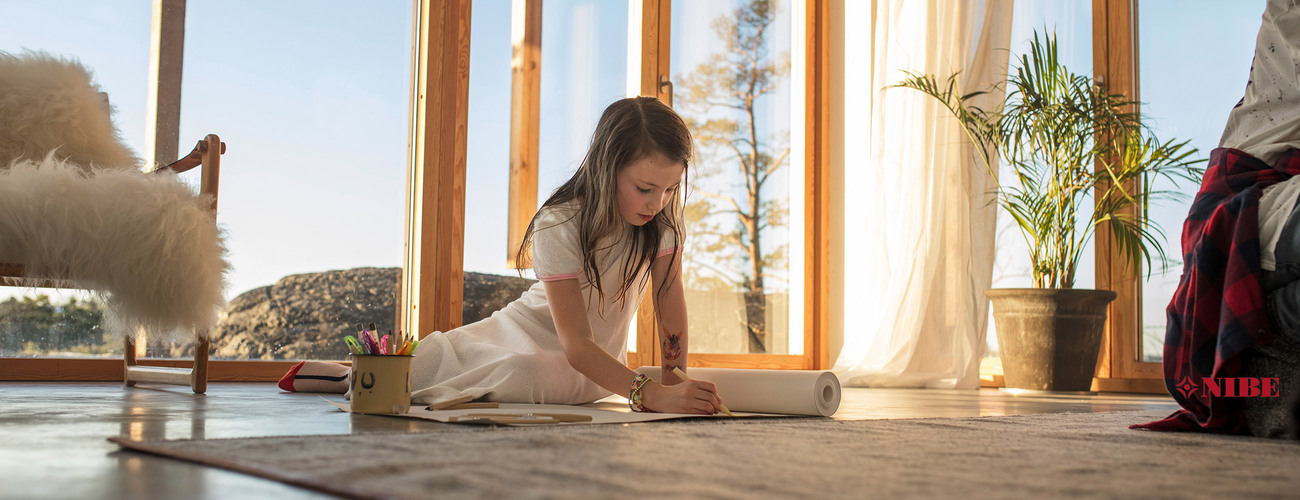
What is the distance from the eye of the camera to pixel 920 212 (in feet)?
11.8

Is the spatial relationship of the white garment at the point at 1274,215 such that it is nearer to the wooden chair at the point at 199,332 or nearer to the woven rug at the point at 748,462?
the woven rug at the point at 748,462

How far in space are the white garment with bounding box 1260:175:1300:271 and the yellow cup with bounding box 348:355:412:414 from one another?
1.24 meters

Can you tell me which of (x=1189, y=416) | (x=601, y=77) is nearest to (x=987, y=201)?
(x=601, y=77)

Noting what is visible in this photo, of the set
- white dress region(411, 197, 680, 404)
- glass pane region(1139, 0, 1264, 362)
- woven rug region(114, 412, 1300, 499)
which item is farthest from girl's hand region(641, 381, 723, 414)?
glass pane region(1139, 0, 1264, 362)

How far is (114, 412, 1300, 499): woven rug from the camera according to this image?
75cm

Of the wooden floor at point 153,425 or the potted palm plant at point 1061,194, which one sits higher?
the potted palm plant at point 1061,194

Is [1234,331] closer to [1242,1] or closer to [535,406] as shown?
[535,406]

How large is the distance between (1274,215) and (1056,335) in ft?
6.19

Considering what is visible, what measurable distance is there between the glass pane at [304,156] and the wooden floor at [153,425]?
646mm

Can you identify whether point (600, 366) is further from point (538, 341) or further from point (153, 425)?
point (153, 425)

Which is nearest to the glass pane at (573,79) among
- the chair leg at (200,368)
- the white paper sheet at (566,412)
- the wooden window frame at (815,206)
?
the wooden window frame at (815,206)

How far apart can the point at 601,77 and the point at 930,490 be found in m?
2.90

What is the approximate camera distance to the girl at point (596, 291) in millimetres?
1645

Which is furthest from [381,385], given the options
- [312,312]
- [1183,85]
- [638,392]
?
[1183,85]
